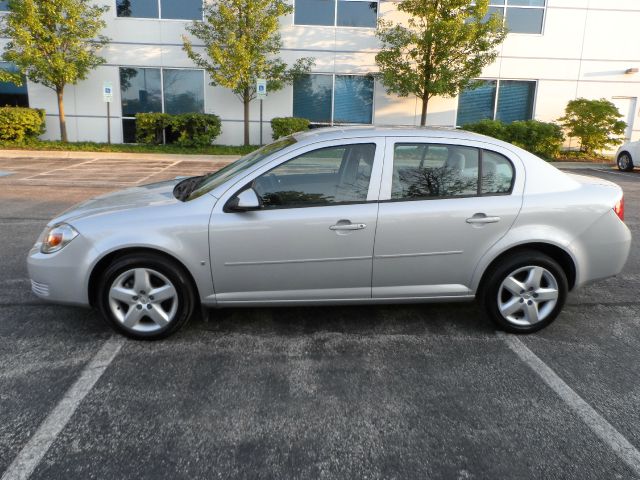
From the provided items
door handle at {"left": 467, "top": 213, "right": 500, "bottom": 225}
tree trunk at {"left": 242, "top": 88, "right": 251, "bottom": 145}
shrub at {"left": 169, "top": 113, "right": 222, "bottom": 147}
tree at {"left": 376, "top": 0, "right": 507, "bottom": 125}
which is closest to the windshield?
door handle at {"left": 467, "top": 213, "right": 500, "bottom": 225}

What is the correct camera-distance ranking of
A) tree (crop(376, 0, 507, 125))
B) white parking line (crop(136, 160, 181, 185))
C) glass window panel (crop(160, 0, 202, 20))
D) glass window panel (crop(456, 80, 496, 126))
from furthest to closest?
glass window panel (crop(456, 80, 496, 126))
glass window panel (crop(160, 0, 202, 20))
tree (crop(376, 0, 507, 125))
white parking line (crop(136, 160, 181, 185))

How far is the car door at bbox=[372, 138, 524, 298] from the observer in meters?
3.85

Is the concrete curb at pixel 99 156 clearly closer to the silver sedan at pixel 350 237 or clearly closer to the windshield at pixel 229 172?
the windshield at pixel 229 172

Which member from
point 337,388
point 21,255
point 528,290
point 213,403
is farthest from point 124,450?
point 21,255

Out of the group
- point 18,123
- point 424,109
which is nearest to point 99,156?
point 18,123

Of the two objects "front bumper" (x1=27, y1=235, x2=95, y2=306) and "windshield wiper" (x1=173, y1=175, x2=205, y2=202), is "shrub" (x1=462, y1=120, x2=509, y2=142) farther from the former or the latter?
"front bumper" (x1=27, y1=235, x2=95, y2=306)

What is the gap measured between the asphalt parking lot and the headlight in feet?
2.22

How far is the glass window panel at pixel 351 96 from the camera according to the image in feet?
60.6

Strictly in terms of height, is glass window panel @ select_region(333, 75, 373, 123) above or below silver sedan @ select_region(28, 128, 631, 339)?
above

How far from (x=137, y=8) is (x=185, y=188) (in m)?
16.2

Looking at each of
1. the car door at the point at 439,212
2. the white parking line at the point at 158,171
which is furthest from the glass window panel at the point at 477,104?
the car door at the point at 439,212

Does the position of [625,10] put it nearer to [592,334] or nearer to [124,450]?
[592,334]

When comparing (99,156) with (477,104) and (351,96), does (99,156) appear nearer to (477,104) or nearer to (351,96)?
(351,96)

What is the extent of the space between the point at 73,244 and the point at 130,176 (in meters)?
9.51
